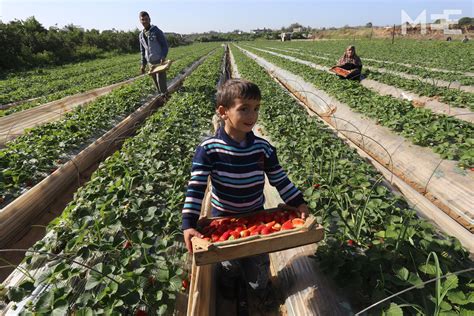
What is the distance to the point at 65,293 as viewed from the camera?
199 cm

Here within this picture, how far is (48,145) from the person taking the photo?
518 centimetres

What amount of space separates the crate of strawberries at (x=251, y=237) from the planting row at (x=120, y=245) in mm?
481

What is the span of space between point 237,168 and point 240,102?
49 cm

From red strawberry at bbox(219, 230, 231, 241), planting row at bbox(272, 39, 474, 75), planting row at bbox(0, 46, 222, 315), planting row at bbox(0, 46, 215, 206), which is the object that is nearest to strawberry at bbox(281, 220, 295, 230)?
red strawberry at bbox(219, 230, 231, 241)

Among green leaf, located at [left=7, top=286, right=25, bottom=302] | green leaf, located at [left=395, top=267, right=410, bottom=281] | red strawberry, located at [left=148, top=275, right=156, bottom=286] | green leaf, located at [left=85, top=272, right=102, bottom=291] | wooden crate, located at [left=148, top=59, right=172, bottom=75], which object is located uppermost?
wooden crate, located at [left=148, top=59, right=172, bottom=75]

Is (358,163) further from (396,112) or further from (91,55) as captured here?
(91,55)

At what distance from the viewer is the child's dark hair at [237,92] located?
1.90 m

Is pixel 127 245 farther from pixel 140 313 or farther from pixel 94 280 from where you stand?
pixel 140 313

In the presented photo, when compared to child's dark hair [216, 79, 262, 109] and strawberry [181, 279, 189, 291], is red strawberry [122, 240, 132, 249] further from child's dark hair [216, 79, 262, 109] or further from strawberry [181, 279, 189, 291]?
child's dark hair [216, 79, 262, 109]

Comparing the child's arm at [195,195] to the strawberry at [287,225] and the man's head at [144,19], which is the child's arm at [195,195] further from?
the man's head at [144,19]

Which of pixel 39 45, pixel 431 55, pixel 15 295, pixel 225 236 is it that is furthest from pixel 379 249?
pixel 39 45

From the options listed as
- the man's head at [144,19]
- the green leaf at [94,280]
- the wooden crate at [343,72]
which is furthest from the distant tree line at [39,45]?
the green leaf at [94,280]

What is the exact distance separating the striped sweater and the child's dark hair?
0.23 meters

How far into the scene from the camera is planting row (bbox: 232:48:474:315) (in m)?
1.83
